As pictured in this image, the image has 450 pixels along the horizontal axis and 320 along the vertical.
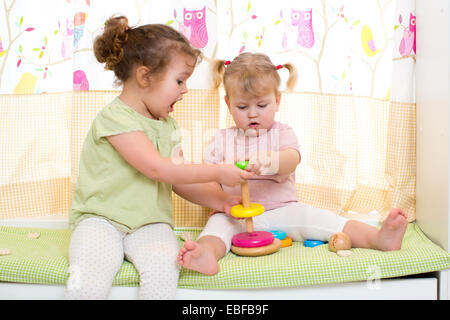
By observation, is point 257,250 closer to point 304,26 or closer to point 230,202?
point 230,202

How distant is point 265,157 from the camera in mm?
1340

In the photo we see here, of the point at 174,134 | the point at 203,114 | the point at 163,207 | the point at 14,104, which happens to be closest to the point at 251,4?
the point at 203,114

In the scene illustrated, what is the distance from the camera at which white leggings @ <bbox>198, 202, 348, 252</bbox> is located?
1.38 m

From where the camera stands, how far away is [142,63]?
131 cm

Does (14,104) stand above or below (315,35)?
below

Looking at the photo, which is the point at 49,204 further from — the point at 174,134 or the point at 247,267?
the point at 247,267

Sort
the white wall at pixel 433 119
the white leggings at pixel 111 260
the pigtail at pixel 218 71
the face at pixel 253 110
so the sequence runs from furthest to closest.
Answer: the pigtail at pixel 218 71, the face at pixel 253 110, the white wall at pixel 433 119, the white leggings at pixel 111 260

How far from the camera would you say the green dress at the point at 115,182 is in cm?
128

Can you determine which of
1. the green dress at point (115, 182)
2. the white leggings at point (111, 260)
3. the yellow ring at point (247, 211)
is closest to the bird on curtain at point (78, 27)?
the green dress at point (115, 182)

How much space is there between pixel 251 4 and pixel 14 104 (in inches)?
30.4

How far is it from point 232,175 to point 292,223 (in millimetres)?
292

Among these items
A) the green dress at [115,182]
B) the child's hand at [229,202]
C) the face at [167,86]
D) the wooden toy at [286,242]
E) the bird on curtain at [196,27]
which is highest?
the bird on curtain at [196,27]

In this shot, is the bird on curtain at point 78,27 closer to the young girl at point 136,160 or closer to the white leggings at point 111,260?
the young girl at point 136,160

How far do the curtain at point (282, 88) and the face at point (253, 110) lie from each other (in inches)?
5.6
